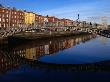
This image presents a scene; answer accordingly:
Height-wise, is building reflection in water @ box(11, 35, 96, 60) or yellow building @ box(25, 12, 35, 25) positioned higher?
yellow building @ box(25, 12, 35, 25)

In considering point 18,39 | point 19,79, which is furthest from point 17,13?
point 19,79

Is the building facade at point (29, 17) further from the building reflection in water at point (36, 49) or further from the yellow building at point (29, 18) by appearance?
the building reflection in water at point (36, 49)

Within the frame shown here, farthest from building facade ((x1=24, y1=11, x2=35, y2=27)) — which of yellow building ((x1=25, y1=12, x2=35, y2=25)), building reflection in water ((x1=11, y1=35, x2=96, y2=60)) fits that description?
building reflection in water ((x1=11, y1=35, x2=96, y2=60))

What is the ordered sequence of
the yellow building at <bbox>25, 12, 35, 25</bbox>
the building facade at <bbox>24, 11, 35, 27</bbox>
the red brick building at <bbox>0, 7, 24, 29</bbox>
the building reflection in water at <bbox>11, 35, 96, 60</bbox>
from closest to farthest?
the building reflection in water at <bbox>11, 35, 96, 60</bbox>, the red brick building at <bbox>0, 7, 24, 29</bbox>, the building facade at <bbox>24, 11, 35, 27</bbox>, the yellow building at <bbox>25, 12, 35, 25</bbox>

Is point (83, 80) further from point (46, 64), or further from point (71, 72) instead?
point (46, 64)

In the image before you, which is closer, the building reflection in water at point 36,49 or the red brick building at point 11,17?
the building reflection in water at point 36,49

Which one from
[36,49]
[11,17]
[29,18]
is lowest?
[36,49]

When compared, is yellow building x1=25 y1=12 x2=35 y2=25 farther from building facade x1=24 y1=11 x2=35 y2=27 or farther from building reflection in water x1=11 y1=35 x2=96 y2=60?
building reflection in water x1=11 y1=35 x2=96 y2=60

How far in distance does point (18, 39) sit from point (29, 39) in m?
7.09

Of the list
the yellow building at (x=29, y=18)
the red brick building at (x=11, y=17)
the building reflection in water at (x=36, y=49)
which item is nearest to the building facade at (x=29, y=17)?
the yellow building at (x=29, y=18)

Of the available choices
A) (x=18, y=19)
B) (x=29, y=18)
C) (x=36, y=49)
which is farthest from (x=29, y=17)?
(x=36, y=49)

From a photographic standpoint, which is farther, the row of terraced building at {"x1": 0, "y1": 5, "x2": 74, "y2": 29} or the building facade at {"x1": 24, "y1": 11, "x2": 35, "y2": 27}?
the building facade at {"x1": 24, "y1": 11, "x2": 35, "y2": 27}

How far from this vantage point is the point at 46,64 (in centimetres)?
3067

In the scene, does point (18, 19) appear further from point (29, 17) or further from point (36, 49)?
point (36, 49)
